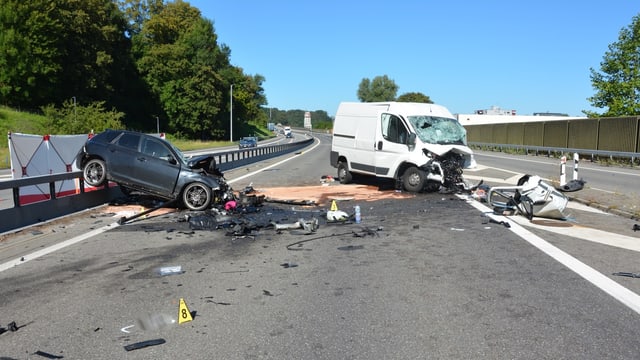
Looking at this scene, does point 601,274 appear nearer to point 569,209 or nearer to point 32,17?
point 569,209

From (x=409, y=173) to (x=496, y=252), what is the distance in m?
7.42

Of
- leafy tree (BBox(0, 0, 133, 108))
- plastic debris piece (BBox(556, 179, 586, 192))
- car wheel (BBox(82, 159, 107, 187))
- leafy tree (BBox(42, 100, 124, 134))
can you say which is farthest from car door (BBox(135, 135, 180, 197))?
leafy tree (BBox(0, 0, 133, 108))

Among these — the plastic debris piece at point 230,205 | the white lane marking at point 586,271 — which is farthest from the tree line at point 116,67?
the white lane marking at point 586,271

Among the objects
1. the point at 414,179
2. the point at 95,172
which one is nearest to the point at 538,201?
the point at 414,179

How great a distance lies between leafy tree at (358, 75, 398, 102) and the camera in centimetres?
15612

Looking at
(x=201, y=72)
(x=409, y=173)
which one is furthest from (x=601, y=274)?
(x=201, y=72)

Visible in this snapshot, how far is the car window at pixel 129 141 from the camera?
11766mm

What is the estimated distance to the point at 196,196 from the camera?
1148 cm

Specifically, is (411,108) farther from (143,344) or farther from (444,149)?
(143,344)

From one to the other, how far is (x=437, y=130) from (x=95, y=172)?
9147 mm

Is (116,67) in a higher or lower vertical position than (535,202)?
higher

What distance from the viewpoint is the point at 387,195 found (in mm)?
Result: 14406

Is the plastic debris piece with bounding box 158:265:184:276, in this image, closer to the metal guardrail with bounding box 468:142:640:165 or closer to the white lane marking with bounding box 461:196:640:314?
the white lane marking with bounding box 461:196:640:314

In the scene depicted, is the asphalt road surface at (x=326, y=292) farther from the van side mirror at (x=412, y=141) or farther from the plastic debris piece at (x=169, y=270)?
the van side mirror at (x=412, y=141)
